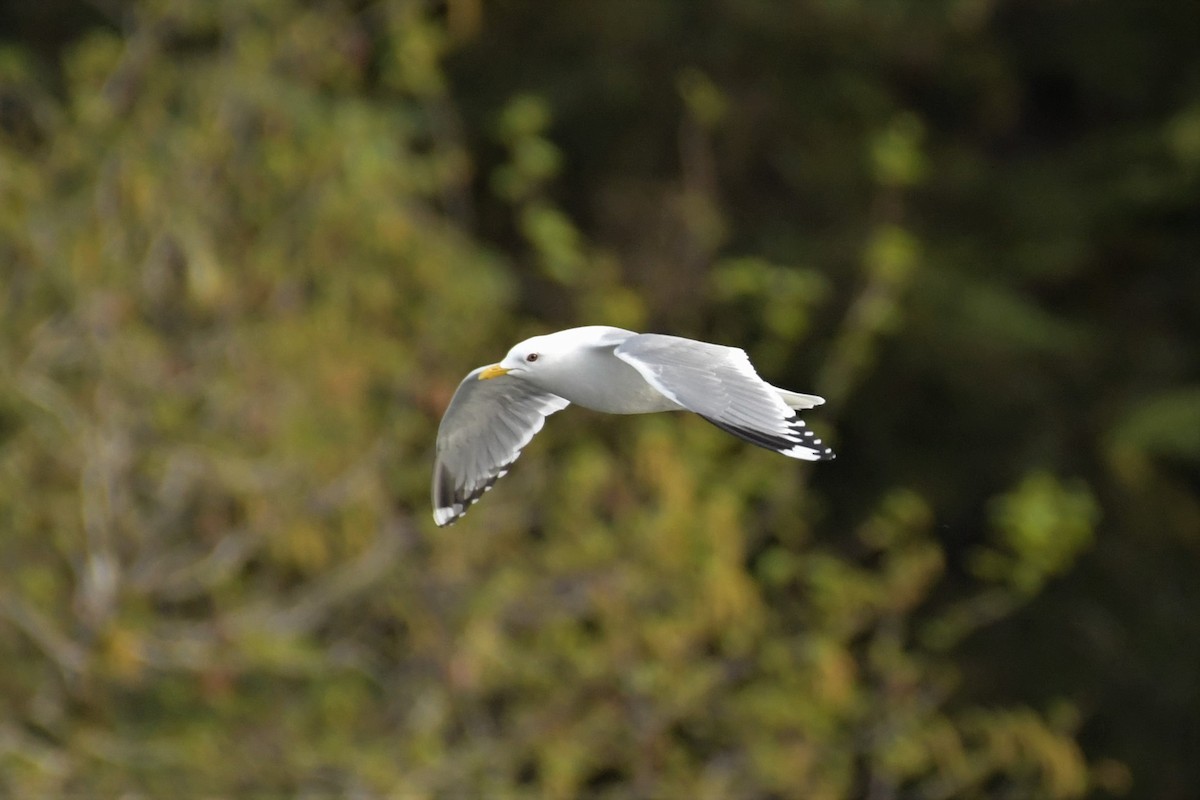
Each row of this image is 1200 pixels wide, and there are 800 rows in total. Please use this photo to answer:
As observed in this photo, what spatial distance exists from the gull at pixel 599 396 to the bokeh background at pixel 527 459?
6.71ft

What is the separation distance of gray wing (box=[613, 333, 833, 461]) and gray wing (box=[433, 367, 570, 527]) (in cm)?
57

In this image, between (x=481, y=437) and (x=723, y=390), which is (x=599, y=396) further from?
(x=481, y=437)

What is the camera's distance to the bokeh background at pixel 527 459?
6.18m

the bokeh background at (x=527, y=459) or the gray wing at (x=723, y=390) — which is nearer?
the gray wing at (x=723, y=390)

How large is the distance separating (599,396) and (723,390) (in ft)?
0.77

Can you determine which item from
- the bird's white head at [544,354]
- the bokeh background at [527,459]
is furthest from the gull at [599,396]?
the bokeh background at [527,459]

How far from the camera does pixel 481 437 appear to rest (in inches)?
158

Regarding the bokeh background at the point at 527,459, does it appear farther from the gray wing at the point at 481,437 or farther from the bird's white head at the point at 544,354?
the bird's white head at the point at 544,354

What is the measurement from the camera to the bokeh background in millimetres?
6180

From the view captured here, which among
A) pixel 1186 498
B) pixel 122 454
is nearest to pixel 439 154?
pixel 122 454

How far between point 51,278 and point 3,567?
33.9 inches

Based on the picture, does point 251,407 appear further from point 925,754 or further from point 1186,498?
point 1186,498

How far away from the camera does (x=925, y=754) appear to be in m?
7.78

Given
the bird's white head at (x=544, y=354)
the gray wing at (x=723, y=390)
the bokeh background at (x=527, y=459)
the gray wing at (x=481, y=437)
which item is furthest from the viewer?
the bokeh background at (x=527, y=459)
